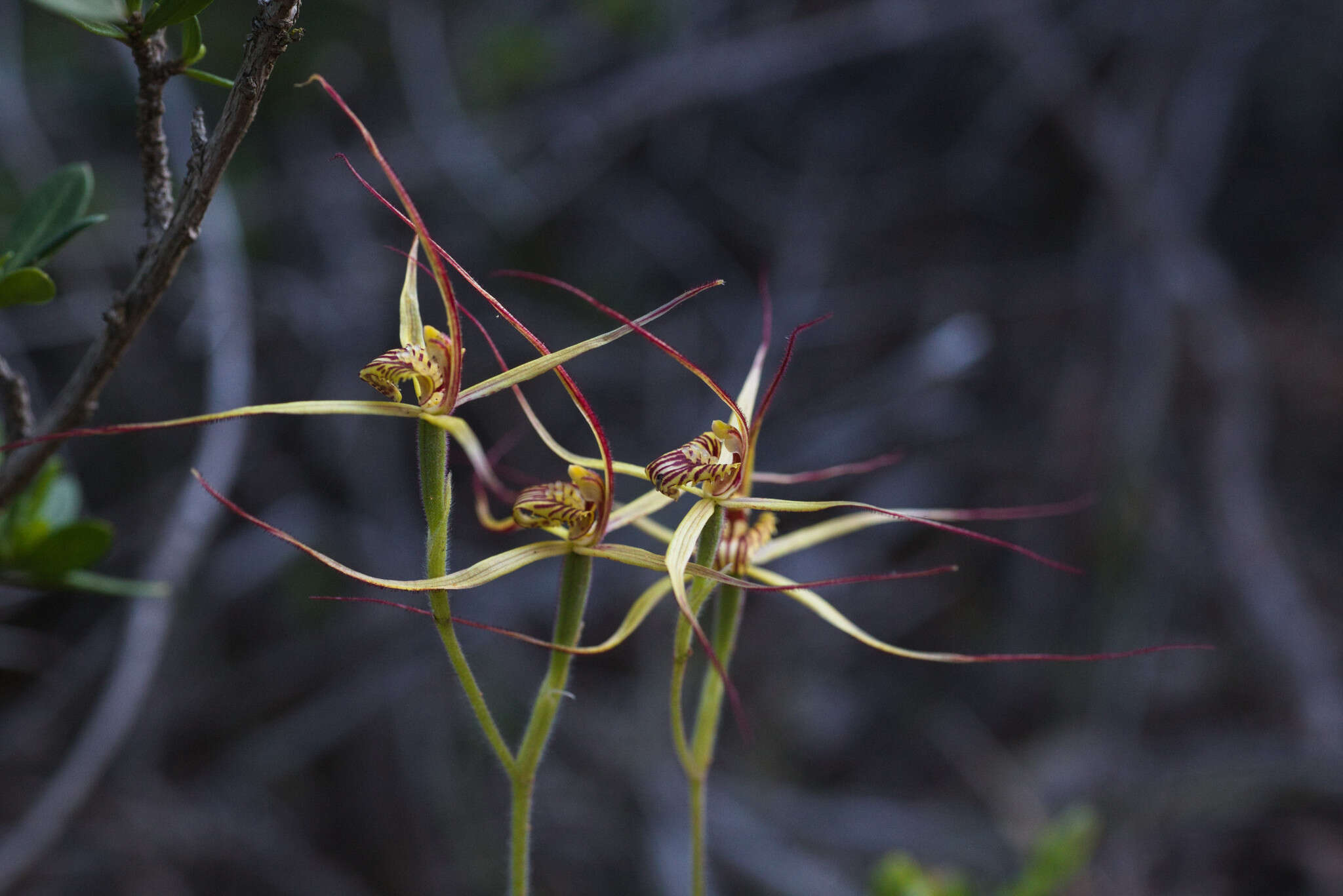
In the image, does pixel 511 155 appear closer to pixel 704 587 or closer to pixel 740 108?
pixel 740 108

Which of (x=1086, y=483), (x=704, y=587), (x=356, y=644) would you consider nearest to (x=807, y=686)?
(x=1086, y=483)

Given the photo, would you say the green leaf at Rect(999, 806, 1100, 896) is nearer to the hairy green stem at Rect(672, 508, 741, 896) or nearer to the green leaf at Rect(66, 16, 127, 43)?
the hairy green stem at Rect(672, 508, 741, 896)

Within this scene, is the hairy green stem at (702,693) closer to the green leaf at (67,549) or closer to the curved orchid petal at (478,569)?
the curved orchid petal at (478,569)

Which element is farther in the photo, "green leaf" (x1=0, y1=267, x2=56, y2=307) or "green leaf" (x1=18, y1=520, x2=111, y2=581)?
"green leaf" (x1=18, y1=520, x2=111, y2=581)

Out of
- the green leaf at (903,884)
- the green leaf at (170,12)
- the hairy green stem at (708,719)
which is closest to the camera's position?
the green leaf at (170,12)

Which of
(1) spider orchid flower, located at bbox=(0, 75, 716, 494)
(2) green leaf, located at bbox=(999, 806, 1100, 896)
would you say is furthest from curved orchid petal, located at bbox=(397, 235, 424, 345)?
(2) green leaf, located at bbox=(999, 806, 1100, 896)

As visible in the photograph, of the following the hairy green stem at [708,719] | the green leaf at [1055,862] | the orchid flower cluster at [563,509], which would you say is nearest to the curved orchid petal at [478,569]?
the orchid flower cluster at [563,509]
